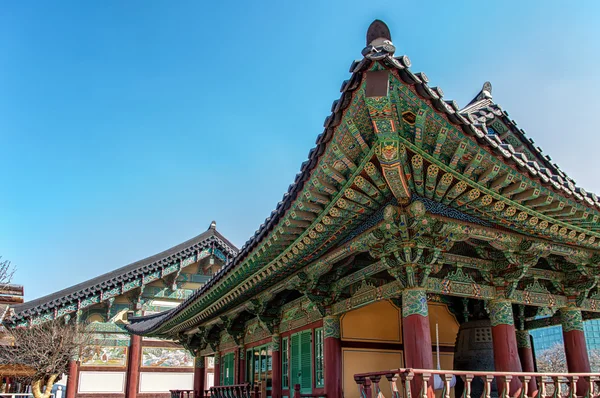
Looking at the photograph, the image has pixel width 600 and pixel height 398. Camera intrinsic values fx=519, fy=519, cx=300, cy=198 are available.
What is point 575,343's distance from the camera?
952 centimetres

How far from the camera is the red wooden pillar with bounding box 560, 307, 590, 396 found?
931 cm

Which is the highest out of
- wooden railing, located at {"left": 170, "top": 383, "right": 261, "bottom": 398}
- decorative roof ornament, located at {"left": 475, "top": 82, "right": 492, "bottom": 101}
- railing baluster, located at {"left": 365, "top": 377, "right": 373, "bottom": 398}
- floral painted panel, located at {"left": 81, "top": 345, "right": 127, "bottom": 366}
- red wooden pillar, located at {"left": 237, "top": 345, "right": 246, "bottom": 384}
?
decorative roof ornament, located at {"left": 475, "top": 82, "right": 492, "bottom": 101}

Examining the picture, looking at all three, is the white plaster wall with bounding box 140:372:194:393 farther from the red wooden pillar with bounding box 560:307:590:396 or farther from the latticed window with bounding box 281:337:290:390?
the red wooden pillar with bounding box 560:307:590:396

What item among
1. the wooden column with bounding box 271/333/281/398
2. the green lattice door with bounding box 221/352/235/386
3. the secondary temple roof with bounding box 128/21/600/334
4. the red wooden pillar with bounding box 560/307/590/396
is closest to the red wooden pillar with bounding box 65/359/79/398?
the green lattice door with bounding box 221/352/235/386

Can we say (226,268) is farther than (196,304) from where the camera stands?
No

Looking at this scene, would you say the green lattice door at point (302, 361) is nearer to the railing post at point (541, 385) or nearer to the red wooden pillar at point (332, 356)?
the red wooden pillar at point (332, 356)

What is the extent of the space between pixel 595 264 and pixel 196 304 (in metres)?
10.1

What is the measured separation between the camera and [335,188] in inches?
291

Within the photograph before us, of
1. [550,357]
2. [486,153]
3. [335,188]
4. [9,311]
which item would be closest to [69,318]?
[9,311]

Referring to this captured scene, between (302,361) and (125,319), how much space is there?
54.6 feet

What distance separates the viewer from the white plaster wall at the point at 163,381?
959 inches

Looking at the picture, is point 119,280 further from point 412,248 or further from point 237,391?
point 412,248

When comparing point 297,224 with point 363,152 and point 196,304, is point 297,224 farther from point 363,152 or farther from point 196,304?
point 196,304

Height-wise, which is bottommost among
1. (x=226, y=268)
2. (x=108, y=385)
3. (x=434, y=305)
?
(x=108, y=385)
